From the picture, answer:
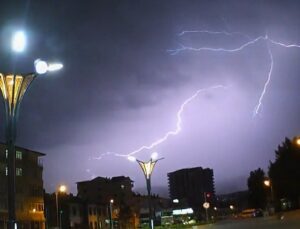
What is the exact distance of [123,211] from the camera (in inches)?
4402

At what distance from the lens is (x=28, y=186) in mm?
90000

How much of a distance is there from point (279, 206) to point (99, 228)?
37.5 m

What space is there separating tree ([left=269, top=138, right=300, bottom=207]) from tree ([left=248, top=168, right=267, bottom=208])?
125 feet

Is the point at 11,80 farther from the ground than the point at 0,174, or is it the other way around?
the point at 0,174

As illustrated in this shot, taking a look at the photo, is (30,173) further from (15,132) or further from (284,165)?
(15,132)

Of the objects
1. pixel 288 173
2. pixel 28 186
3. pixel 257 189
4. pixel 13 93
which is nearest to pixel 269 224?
pixel 13 93

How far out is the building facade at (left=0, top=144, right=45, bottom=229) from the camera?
275ft

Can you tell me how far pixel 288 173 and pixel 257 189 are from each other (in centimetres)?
5013

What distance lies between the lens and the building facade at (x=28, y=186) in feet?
275

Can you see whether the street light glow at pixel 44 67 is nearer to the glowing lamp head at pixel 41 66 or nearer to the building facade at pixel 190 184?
the glowing lamp head at pixel 41 66

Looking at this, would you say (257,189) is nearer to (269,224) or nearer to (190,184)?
(190,184)

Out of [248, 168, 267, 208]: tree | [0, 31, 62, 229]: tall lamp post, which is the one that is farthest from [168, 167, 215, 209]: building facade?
[0, 31, 62, 229]: tall lamp post

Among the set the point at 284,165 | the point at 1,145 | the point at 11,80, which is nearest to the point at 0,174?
the point at 1,145

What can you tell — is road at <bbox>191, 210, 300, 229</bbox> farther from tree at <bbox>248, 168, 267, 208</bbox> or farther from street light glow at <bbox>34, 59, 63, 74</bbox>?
tree at <bbox>248, 168, 267, 208</bbox>
